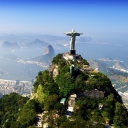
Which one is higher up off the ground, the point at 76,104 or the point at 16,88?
the point at 76,104

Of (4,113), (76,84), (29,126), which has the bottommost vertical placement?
(4,113)

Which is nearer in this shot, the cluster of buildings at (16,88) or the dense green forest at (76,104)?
the dense green forest at (76,104)

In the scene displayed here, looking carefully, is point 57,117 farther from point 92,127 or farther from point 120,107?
point 120,107

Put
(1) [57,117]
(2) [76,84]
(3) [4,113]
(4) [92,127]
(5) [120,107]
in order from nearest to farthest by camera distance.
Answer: (4) [92,127], (1) [57,117], (5) [120,107], (2) [76,84], (3) [4,113]

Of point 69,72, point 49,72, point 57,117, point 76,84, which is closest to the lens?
point 57,117

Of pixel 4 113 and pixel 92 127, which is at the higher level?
pixel 92 127

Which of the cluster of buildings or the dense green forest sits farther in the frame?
the cluster of buildings

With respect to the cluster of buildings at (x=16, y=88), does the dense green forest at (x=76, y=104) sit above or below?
above

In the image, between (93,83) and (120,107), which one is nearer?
(120,107)

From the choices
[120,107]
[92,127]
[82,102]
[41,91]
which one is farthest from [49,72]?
[92,127]

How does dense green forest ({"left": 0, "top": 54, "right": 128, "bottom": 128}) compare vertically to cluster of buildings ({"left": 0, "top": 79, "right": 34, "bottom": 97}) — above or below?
above

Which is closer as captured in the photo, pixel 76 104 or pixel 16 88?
pixel 76 104
